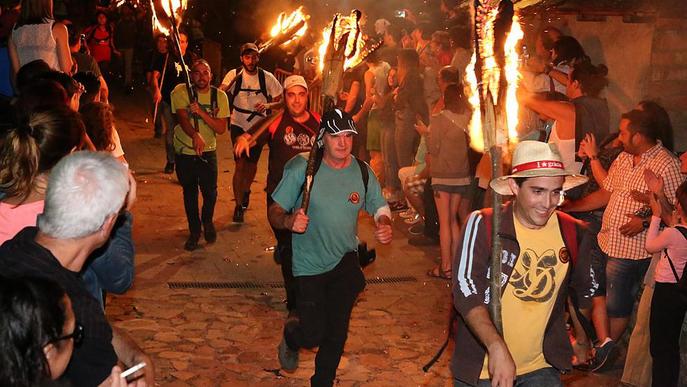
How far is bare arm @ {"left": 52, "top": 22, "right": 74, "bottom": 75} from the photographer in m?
9.09

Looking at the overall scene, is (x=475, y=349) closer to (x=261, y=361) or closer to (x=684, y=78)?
(x=261, y=361)

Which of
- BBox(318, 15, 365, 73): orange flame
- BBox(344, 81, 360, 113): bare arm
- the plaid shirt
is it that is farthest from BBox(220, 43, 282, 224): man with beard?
the plaid shirt

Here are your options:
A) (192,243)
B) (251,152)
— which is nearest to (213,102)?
(251,152)

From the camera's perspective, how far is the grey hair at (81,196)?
370 centimetres

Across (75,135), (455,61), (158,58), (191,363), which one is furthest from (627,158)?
(158,58)

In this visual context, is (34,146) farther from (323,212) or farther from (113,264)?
(323,212)

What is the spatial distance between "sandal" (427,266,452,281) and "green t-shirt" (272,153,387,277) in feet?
12.3

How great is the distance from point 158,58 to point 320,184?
9.99 metres

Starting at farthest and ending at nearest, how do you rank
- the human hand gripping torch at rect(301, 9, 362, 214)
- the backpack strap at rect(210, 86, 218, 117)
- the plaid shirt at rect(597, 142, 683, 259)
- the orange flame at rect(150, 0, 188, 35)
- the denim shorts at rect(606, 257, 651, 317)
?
the backpack strap at rect(210, 86, 218, 117) → the orange flame at rect(150, 0, 188, 35) → the human hand gripping torch at rect(301, 9, 362, 214) → the denim shorts at rect(606, 257, 651, 317) → the plaid shirt at rect(597, 142, 683, 259)

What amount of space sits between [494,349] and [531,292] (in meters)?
0.61

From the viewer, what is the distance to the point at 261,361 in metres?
7.86

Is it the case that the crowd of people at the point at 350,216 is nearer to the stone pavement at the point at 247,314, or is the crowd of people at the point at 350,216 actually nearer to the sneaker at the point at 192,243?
the sneaker at the point at 192,243

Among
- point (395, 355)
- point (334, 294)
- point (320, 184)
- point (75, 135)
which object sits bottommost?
point (395, 355)

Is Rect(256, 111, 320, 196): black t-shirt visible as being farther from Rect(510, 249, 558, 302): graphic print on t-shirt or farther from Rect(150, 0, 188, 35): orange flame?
Rect(510, 249, 558, 302): graphic print on t-shirt
